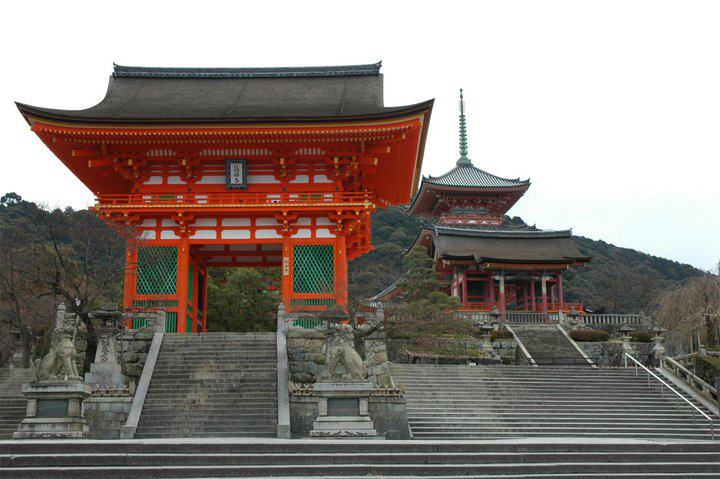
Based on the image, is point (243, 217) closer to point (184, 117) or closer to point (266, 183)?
point (266, 183)

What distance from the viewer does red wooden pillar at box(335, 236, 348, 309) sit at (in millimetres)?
21108

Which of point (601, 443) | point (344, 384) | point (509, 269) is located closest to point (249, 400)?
point (344, 384)

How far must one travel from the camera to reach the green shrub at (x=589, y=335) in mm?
32375

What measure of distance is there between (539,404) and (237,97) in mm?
15717

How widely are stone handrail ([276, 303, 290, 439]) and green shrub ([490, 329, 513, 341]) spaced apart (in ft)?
47.8

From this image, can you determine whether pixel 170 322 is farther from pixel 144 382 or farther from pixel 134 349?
pixel 144 382

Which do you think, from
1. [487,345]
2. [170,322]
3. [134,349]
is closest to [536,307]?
[487,345]

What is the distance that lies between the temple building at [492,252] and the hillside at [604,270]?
4005 mm

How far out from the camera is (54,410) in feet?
44.4

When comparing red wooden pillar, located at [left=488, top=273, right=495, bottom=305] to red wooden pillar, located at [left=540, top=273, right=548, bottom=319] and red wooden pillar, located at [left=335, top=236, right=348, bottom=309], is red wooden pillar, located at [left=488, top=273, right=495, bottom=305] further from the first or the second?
red wooden pillar, located at [left=335, top=236, right=348, bottom=309]

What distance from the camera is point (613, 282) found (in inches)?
2438

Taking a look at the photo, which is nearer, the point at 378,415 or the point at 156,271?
the point at 378,415

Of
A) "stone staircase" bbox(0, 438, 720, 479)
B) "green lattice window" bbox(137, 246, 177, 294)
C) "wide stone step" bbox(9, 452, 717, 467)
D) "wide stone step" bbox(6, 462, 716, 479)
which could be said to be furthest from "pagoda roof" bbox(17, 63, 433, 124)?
"wide stone step" bbox(6, 462, 716, 479)

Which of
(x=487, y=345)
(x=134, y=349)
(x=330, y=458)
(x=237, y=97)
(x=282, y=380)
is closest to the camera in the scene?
(x=330, y=458)
